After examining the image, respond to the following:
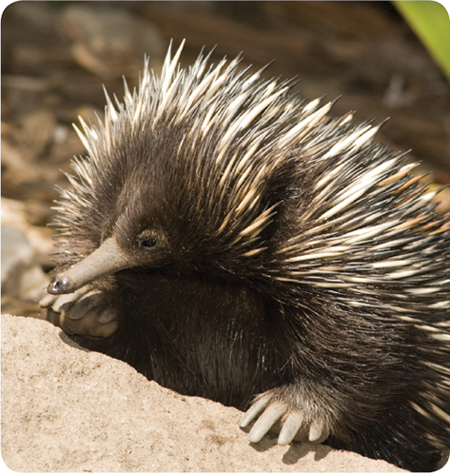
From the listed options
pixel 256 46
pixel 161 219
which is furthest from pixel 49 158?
pixel 161 219

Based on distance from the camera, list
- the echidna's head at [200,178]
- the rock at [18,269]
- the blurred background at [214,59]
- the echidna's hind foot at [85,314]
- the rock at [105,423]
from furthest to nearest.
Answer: the blurred background at [214,59], the rock at [18,269], the echidna's hind foot at [85,314], the echidna's head at [200,178], the rock at [105,423]

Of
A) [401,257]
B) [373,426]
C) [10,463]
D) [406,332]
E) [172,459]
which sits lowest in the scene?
[10,463]

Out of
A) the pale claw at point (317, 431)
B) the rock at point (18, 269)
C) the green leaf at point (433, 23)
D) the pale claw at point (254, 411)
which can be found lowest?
the rock at point (18, 269)

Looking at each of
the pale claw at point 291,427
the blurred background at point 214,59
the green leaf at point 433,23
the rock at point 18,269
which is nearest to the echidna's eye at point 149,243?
the pale claw at point 291,427

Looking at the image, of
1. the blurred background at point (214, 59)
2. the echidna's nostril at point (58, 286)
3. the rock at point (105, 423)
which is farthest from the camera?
the blurred background at point (214, 59)

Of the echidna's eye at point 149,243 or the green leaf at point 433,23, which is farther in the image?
the green leaf at point 433,23

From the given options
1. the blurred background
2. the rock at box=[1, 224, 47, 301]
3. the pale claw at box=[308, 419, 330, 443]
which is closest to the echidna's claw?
the pale claw at box=[308, 419, 330, 443]

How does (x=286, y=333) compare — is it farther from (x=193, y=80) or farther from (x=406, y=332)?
(x=193, y=80)

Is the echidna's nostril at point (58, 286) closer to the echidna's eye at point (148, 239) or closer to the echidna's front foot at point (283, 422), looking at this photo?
the echidna's eye at point (148, 239)
